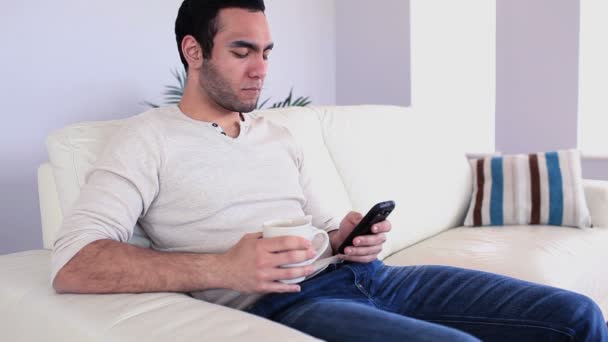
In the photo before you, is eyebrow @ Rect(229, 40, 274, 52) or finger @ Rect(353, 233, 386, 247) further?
eyebrow @ Rect(229, 40, 274, 52)

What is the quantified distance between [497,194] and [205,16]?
146 cm

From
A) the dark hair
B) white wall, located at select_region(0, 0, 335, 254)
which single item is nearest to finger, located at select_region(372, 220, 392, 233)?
the dark hair

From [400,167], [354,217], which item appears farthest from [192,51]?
[400,167]

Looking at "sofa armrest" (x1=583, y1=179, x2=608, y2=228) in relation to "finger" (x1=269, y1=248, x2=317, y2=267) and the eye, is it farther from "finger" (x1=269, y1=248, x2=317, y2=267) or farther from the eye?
Result: "finger" (x1=269, y1=248, x2=317, y2=267)

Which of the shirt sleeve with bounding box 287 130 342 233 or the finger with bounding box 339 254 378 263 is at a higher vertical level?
the shirt sleeve with bounding box 287 130 342 233

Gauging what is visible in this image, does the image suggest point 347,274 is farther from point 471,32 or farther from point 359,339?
point 471,32

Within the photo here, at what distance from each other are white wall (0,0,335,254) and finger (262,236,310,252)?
6.98 ft

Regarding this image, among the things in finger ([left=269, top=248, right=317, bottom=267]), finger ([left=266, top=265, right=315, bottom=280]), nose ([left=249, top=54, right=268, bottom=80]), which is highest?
nose ([left=249, top=54, right=268, bottom=80])

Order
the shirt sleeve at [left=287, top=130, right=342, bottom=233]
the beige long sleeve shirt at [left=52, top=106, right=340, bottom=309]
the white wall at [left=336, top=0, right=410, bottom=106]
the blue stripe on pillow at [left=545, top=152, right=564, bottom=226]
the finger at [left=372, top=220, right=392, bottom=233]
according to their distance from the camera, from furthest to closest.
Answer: the white wall at [left=336, top=0, right=410, bottom=106] → the blue stripe on pillow at [left=545, top=152, right=564, bottom=226] → the shirt sleeve at [left=287, top=130, right=342, bottom=233] → the finger at [left=372, top=220, right=392, bottom=233] → the beige long sleeve shirt at [left=52, top=106, right=340, bottom=309]

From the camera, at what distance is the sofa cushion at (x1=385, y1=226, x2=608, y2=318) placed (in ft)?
5.90

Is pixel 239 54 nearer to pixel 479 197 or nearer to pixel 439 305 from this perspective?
pixel 439 305

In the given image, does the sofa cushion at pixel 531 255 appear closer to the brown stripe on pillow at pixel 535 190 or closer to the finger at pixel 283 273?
the brown stripe on pillow at pixel 535 190

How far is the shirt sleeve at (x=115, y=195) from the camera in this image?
1061mm

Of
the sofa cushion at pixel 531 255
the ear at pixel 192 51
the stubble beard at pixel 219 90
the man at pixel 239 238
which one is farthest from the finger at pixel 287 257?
the sofa cushion at pixel 531 255
